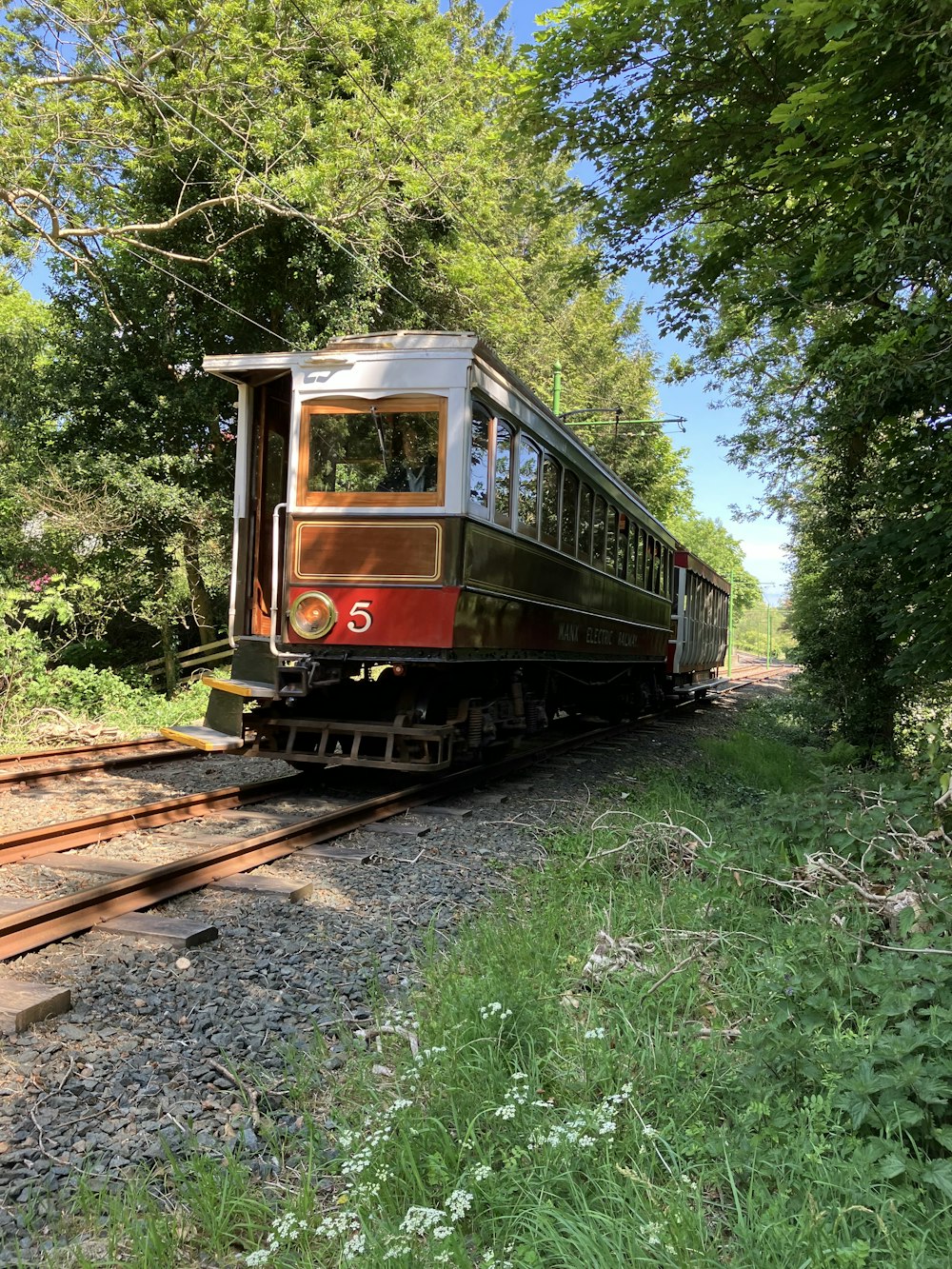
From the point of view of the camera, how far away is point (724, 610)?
30.6 metres

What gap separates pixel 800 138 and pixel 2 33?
35.3 feet

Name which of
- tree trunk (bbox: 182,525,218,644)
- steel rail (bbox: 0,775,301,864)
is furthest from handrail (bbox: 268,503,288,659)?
tree trunk (bbox: 182,525,218,644)

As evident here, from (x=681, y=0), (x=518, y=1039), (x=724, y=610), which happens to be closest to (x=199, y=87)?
(x=681, y=0)

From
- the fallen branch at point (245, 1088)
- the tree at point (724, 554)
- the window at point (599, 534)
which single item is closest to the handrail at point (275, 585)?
the fallen branch at point (245, 1088)

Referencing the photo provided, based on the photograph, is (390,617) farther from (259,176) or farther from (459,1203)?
(259,176)

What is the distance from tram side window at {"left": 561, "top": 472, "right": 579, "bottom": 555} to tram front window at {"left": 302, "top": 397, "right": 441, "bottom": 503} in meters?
2.98

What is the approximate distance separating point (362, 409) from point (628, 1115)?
18.5 feet

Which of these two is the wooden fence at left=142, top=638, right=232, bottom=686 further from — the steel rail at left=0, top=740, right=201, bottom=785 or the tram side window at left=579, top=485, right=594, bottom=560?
the tram side window at left=579, top=485, right=594, bottom=560

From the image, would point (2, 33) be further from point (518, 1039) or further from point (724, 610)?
point (724, 610)

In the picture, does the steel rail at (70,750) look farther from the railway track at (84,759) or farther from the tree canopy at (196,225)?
the tree canopy at (196,225)

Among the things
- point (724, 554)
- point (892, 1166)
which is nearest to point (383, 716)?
point (892, 1166)

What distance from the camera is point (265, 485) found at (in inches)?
309

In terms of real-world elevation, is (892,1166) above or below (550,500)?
below

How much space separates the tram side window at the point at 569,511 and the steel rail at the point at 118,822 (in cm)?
409
